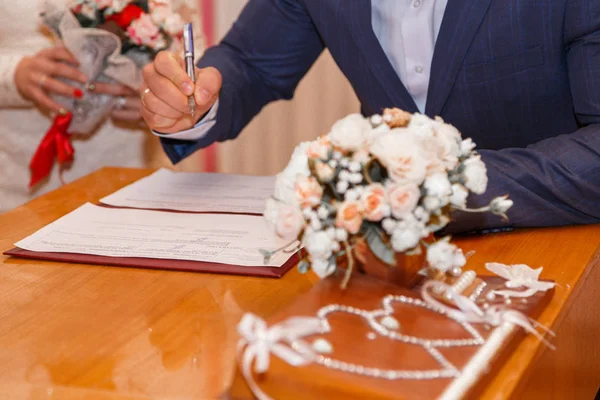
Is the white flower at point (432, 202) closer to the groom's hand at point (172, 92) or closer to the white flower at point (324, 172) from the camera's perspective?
the white flower at point (324, 172)

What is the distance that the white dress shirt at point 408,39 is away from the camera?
5.21 ft

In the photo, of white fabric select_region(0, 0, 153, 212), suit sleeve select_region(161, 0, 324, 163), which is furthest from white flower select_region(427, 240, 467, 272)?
white fabric select_region(0, 0, 153, 212)

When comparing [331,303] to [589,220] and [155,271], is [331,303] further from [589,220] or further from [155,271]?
[589,220]

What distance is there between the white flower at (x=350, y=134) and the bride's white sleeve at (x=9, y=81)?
5.26 feet

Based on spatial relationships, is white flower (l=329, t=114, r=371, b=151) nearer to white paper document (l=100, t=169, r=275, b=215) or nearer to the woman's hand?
white paper document (l=100, t=169, r=275, b=215)

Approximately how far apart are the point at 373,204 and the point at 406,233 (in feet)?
0.16

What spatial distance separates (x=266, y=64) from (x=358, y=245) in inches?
41.9

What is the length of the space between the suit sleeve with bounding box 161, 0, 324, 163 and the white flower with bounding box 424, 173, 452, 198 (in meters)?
0.94

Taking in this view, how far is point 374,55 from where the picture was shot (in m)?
1.60

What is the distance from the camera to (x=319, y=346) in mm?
748

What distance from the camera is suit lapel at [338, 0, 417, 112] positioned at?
1590 millimetres

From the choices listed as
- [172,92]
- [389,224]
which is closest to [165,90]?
[172,92]

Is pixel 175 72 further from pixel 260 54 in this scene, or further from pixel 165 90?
pixel 260 54

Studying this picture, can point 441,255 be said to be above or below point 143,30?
below
